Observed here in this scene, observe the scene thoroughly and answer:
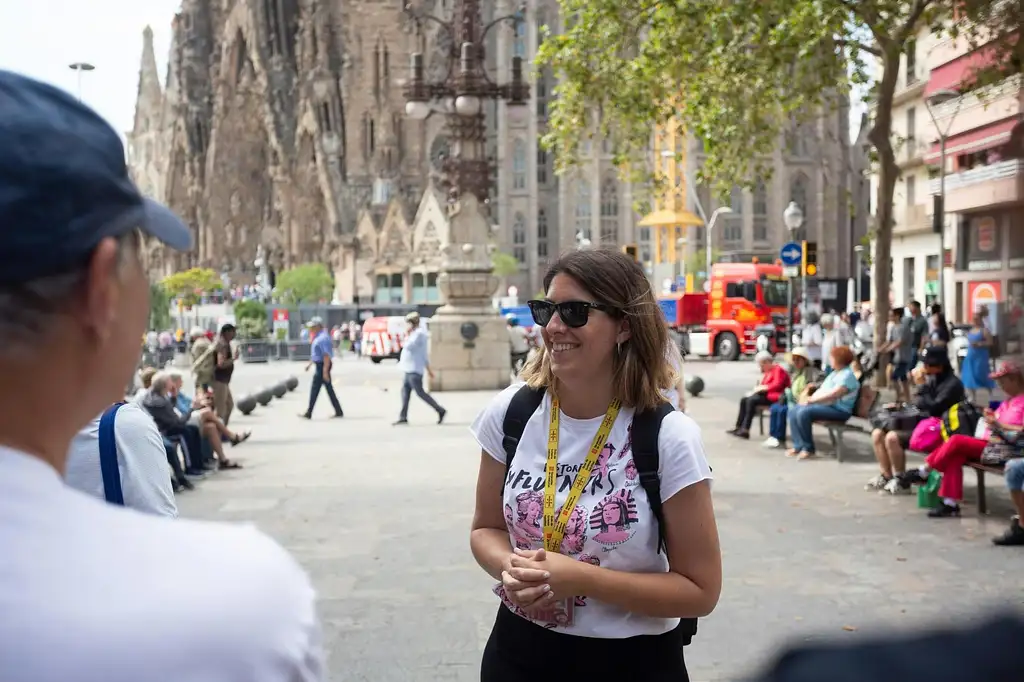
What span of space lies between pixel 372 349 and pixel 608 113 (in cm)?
2163

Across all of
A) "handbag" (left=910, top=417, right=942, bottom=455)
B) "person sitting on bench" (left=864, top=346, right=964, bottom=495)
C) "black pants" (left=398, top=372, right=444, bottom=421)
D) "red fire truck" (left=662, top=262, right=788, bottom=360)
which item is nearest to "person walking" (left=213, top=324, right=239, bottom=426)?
"black pants" (left=398, top=372, right=444, bottom=421)

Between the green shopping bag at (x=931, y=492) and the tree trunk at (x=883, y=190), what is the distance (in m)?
10.3

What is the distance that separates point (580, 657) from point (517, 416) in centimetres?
64

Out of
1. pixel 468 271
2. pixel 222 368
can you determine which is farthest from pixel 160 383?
pixel 468 271

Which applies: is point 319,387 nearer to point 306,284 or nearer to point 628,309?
point 628,309

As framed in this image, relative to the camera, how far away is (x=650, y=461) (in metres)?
2.96

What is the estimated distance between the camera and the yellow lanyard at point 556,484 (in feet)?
9.84

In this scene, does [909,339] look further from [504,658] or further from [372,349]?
[372,349]

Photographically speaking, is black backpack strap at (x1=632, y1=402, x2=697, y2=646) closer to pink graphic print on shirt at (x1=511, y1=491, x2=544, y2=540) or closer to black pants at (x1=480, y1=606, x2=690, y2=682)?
black pants at (x1=480, y1=606, x2=690, y2=682)

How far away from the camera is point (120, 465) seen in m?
2.74

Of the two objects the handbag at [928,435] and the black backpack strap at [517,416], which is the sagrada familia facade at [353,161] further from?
the black backpack strap at [517,416]

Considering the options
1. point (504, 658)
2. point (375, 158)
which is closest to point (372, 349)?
point (504, 658)

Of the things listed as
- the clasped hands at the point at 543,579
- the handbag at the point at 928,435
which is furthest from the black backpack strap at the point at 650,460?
the handbag at the point at 928,435

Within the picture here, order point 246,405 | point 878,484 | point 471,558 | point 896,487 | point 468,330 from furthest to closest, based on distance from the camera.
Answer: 1. point 468,330
2. point 246,405
3. point 878,484
4. point 896,487
5. point 471,558
